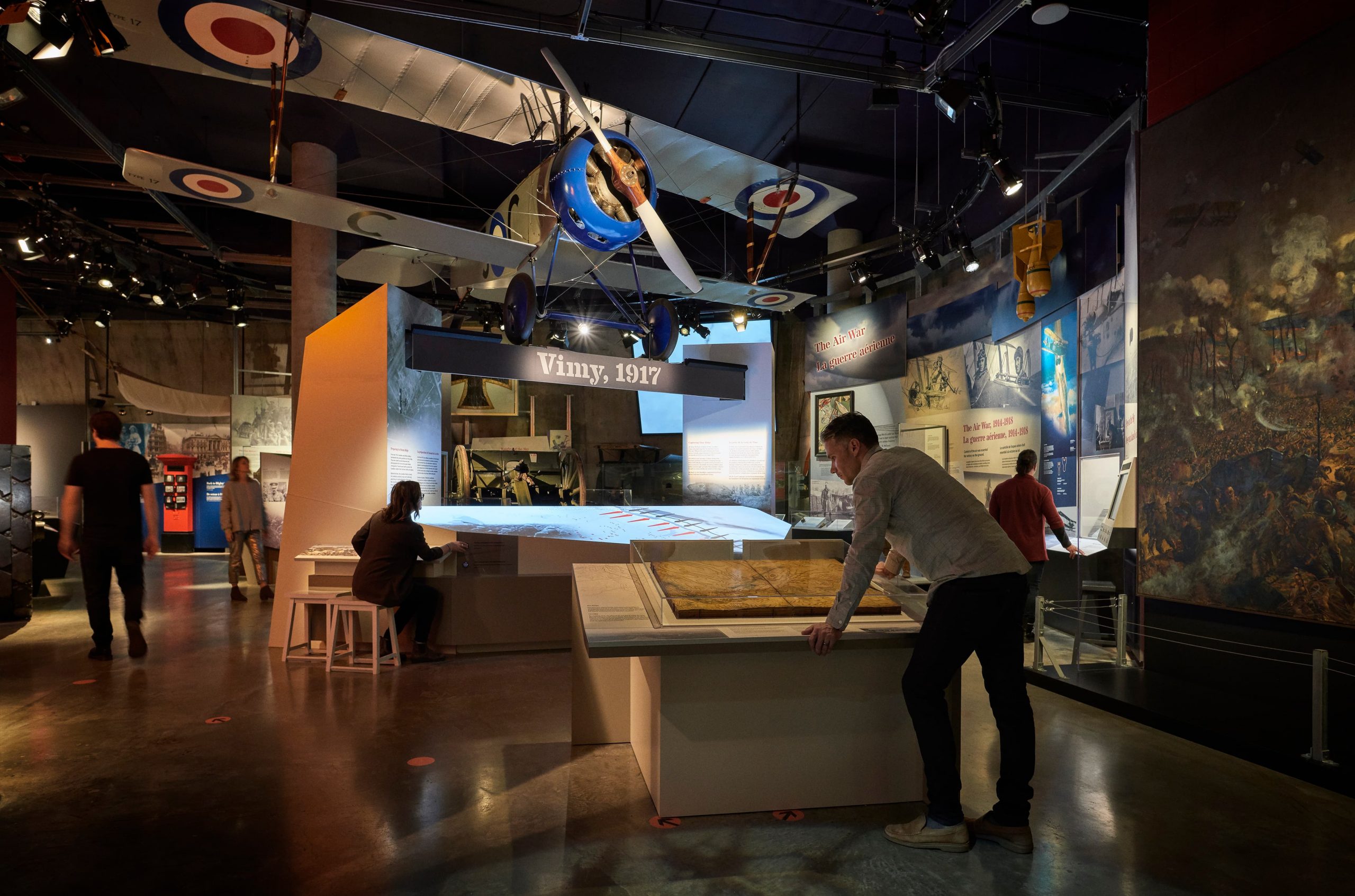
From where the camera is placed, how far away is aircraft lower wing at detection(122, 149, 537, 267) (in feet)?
15.7

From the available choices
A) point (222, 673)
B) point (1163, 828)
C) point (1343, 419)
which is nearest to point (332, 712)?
point (222, 673)

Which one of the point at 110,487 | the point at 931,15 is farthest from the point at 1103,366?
the point at 110,487

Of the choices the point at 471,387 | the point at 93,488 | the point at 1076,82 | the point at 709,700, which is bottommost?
the point at 709,700

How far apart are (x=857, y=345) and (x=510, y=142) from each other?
605cm

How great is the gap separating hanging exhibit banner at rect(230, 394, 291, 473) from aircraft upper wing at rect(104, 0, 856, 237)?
26.3ft

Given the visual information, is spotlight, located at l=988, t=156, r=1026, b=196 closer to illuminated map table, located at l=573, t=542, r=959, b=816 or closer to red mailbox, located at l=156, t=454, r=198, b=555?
illuminated map table, located at l=573, t=542, r=959, b=816

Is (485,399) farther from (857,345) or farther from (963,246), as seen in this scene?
(963,246)

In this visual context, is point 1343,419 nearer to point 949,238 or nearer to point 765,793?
point 765,793

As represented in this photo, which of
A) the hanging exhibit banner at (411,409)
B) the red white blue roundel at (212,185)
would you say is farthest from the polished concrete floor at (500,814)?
the red white blue roundel at (212,185)

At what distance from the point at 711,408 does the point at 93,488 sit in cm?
660

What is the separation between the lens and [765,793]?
9.02 ft

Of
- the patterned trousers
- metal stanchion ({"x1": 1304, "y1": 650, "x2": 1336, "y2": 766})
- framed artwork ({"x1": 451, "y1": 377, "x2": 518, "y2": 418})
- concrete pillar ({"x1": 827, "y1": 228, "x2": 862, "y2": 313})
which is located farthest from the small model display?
framed artwork ({"x1": 451, "y1": 377, "x2": 518, "y2": 418})

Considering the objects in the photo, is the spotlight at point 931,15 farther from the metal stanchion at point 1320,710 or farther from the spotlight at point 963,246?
the metal stanchion at point 1320,710

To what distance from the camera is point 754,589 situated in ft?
9.80
